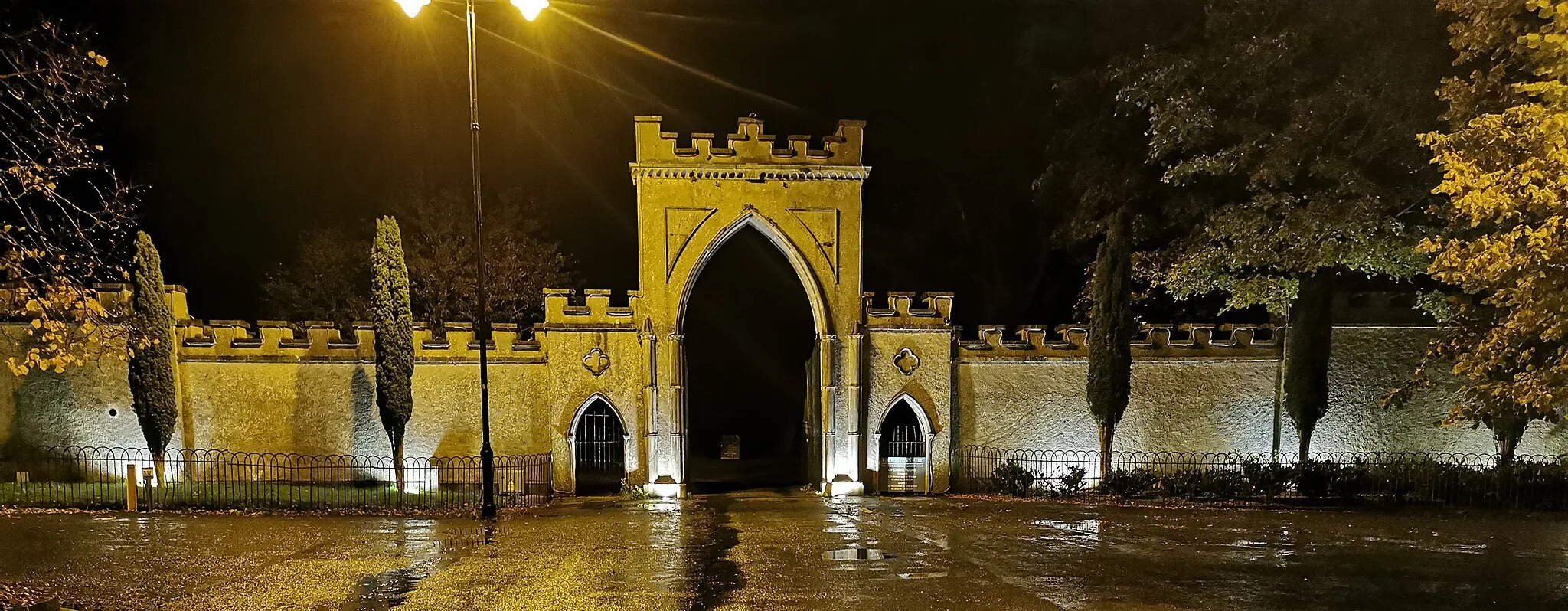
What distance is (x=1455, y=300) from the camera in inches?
522

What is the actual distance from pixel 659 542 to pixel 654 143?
8.53 metres

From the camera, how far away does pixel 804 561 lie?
399 inches

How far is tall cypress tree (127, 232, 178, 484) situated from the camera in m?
16.0

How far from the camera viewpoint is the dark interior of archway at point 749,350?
29.0 metres

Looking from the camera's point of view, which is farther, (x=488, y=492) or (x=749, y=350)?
(x=749, y=350)

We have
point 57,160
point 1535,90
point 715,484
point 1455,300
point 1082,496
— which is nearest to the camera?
point 57,160

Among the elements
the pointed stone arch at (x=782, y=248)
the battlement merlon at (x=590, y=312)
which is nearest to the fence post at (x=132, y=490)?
the battlement merlon at (x=590, y=312)

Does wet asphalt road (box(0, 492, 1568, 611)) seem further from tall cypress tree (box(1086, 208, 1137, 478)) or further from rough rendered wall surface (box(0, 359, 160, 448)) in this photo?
rough rendered wall surface (box(0, 359, 160, 448))

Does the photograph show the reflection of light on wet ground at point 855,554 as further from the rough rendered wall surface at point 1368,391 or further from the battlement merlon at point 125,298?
the battlement merlon at point 125,298

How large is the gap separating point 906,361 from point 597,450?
6.93m

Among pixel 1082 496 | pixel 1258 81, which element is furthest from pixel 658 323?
pixel 1258 81

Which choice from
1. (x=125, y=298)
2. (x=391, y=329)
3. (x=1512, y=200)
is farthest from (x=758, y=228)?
(x=1512, y=200)

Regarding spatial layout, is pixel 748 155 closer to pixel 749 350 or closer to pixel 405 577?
pixel 405 577

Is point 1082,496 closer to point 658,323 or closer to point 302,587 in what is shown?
point 658,323
